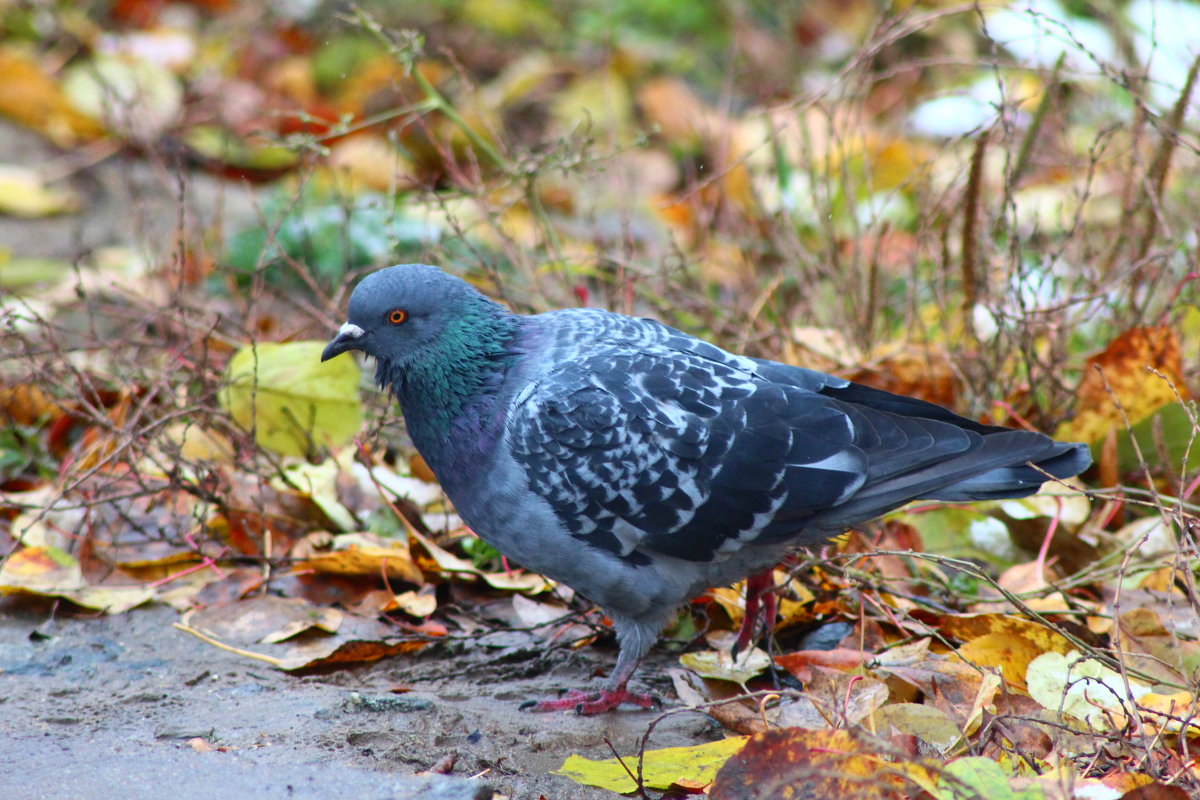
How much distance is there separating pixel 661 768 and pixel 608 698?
607 millimetres

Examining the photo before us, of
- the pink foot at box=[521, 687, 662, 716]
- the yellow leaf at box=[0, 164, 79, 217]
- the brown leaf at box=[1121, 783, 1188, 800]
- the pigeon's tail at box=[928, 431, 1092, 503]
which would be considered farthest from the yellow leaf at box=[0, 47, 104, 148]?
the brown leaf at box=[1121, 783, 1188, 800]

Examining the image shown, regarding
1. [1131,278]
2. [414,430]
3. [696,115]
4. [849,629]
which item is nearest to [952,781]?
[849,629]

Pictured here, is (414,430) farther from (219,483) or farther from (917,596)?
(917,596)

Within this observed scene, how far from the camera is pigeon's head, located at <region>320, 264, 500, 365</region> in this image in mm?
3352

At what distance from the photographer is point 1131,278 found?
4426 millimetres

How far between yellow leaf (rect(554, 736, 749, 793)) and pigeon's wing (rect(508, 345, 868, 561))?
2.02ft

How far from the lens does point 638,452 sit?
124 inches

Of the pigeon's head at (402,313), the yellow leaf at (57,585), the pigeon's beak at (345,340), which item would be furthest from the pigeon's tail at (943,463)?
the yellow leaf at (57,585)

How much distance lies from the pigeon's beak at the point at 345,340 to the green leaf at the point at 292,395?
0.74 m

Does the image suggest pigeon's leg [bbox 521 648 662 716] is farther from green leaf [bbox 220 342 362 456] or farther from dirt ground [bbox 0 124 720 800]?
green leaf [bbox 220 342 362 456]

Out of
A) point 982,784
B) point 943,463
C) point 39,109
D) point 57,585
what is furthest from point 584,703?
point 39,109

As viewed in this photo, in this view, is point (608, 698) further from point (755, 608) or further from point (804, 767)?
point (804, 767)

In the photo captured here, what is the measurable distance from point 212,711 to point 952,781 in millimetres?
1954

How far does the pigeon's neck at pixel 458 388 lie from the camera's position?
3.28 metres
